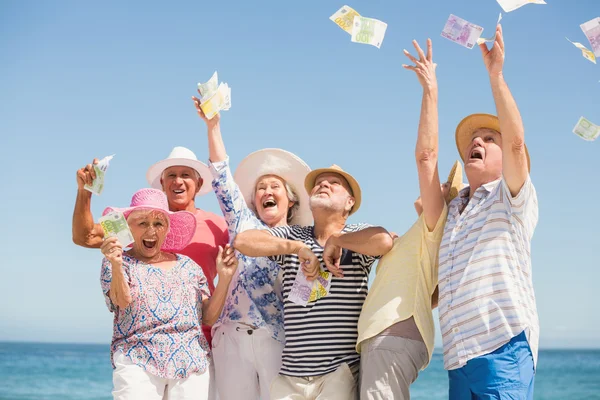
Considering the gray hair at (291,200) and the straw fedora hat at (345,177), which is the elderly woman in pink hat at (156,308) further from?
the gray hair at (291,200)

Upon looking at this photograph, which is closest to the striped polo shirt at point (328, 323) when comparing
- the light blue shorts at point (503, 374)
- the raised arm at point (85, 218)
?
the light blue shorts at point (503, 374)

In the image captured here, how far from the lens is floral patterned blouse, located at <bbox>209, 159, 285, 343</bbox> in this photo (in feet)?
19.3

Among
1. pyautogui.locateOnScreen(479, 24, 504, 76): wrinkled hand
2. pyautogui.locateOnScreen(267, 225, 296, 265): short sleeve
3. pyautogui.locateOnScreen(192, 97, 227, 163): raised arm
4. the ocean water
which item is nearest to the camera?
pyautogui.locateOnScreen(479, 24, 504, 76): wrinkled hand

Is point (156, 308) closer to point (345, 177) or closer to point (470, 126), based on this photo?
point (345, 177)

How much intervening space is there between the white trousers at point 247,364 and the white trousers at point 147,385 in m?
0.27

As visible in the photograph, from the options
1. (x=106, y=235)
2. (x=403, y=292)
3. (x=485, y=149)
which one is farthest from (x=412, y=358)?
(x=106, y=235)

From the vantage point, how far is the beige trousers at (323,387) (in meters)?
4.97

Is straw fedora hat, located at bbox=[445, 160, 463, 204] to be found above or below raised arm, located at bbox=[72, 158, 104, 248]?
above

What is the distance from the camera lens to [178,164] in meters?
6.86

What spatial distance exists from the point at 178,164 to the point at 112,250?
193 centimetres

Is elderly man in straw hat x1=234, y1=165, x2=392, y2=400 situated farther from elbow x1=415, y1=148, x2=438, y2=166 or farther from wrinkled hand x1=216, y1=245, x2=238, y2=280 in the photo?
elbow x1=415, y1=148, x2=438, y2=166

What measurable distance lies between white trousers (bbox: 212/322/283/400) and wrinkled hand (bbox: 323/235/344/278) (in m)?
0.99

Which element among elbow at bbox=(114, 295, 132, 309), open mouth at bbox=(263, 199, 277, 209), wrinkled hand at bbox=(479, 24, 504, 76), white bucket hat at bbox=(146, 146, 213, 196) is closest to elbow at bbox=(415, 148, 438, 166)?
wrinkled hand at bbox=(479, 24, 504, 76)

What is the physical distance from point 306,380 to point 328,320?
0.46 metres
